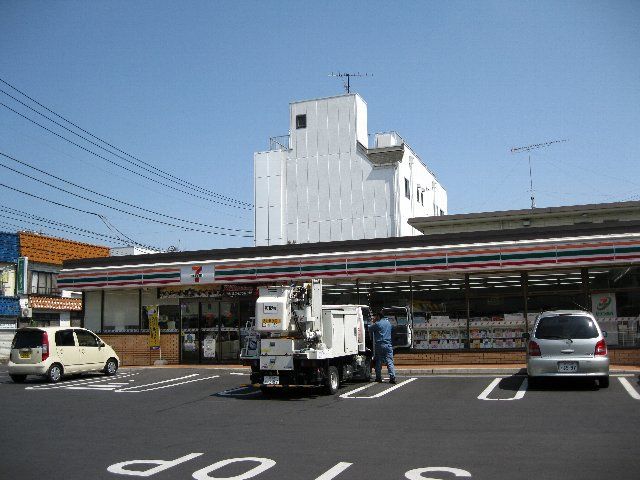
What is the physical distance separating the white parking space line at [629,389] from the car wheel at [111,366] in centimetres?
1538

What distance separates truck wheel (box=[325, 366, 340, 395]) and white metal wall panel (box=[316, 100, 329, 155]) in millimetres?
35281

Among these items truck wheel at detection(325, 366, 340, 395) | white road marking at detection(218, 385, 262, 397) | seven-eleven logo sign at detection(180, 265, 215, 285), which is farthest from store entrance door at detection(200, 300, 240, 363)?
truck wheel at detection(325, 366, 340, 395)

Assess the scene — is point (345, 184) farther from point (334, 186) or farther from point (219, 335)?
point (219, 335)

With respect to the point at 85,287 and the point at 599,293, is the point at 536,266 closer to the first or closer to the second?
the point at 599,293

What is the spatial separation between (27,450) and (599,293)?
17.7 m

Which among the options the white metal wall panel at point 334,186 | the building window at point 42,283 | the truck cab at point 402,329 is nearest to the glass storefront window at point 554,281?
the truck cab at point 402,329

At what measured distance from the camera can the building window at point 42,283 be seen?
4434 cm

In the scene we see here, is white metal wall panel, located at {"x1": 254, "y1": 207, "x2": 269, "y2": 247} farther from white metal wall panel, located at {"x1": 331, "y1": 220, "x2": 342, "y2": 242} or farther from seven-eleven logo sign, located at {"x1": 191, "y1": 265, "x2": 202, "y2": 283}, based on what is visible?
seven-eleven logo sign, located at {"x1": 191, "y1": 265, "x2": 202, "y2": 283}

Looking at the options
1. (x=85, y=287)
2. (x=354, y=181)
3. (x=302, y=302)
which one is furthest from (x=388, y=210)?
(x=302, y=302)

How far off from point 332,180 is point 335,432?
132ft

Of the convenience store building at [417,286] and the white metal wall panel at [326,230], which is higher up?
the white metal wall panel at [326,230]

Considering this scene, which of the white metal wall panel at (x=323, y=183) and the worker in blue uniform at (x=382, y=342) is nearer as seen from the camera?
the worker in blue uniform at (x=382, y=342)

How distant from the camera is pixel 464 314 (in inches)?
908

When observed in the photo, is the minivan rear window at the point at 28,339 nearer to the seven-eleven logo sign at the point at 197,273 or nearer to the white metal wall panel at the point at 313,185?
the seven-eleven logo sign at the point at 197,273
